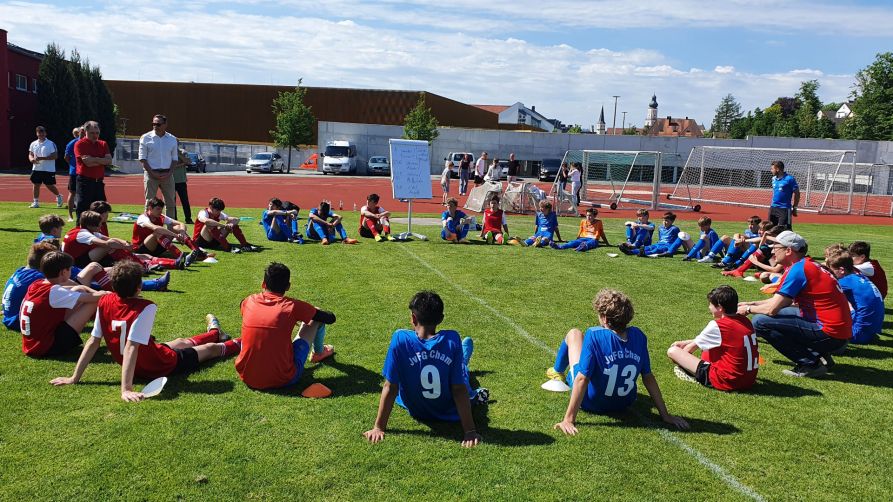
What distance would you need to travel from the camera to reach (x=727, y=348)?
6250mm

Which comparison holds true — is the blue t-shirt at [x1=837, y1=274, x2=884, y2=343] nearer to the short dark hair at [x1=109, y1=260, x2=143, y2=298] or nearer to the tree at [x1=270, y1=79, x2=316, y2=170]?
the short dark hair at [x1=109, y1=260, x2=143, y2=298]

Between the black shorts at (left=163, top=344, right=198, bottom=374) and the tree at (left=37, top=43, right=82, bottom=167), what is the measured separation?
142 ft

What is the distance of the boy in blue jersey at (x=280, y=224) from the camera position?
1490cm

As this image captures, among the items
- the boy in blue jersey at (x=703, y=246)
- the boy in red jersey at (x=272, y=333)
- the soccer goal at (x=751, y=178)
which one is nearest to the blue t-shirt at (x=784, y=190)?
the boy in blue jersey at (x=703, y=246)

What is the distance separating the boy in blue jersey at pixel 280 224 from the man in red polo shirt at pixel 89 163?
11.0 ft

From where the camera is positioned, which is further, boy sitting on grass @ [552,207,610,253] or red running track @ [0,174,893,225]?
red running track @ [0,174,893,225]

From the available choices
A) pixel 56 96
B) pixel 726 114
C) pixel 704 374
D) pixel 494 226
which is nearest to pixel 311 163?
pixel 56 96

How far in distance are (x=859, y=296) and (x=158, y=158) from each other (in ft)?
41.7

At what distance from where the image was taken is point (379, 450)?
4848 mm

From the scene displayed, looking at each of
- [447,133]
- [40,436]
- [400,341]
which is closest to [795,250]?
[400,341]

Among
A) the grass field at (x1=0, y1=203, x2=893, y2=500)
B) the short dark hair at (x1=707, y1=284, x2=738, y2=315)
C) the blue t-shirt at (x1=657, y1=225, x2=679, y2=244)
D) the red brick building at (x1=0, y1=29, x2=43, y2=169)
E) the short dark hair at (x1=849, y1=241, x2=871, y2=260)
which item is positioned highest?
the red brick building at (x1=0, y1=29, x2=43, y2=169)

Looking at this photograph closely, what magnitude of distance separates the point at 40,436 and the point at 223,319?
338 centimetres

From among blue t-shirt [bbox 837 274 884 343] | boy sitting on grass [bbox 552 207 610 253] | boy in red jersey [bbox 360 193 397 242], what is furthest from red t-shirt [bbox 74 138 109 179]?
blue t-shirt [bbox 837 274 884 343]

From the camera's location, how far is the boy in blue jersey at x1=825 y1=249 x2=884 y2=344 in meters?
7.93
